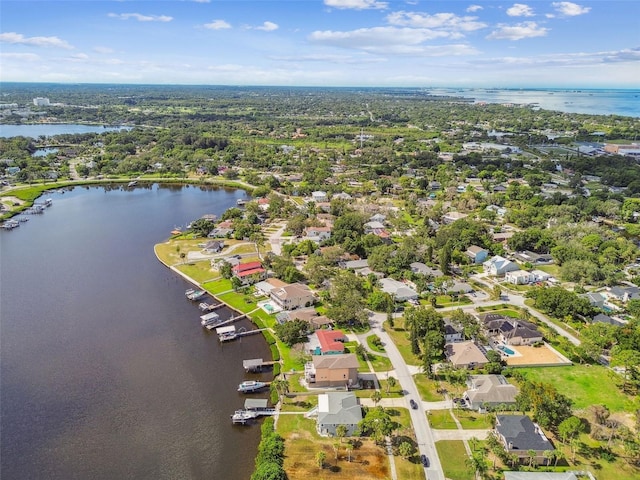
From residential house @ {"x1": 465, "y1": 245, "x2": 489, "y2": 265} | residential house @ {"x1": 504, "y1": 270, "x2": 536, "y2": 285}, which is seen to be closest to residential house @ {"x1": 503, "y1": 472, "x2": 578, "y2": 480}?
residential house @ {"x1": 504, "y1": 270, "x2": 536, "y2": 285}

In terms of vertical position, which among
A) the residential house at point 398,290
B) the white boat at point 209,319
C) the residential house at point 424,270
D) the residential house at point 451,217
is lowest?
the white boat at point 209,319

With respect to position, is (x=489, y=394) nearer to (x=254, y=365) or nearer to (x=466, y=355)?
(x=466, y=355)

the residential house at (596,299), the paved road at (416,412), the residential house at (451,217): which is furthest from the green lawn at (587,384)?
the residential house at (451,217)

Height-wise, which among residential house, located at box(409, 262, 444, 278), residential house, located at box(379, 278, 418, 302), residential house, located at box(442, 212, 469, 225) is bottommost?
residential house, located at box(379, 278, 418, 302)

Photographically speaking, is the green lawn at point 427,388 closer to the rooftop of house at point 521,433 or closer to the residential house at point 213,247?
the rooftop of house at point 521,433

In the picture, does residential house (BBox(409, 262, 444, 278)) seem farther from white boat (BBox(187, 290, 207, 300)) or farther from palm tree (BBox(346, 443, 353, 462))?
palm tree (BBox(346, 443, 353, 462))

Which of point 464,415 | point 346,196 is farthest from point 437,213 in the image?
point 464,415
